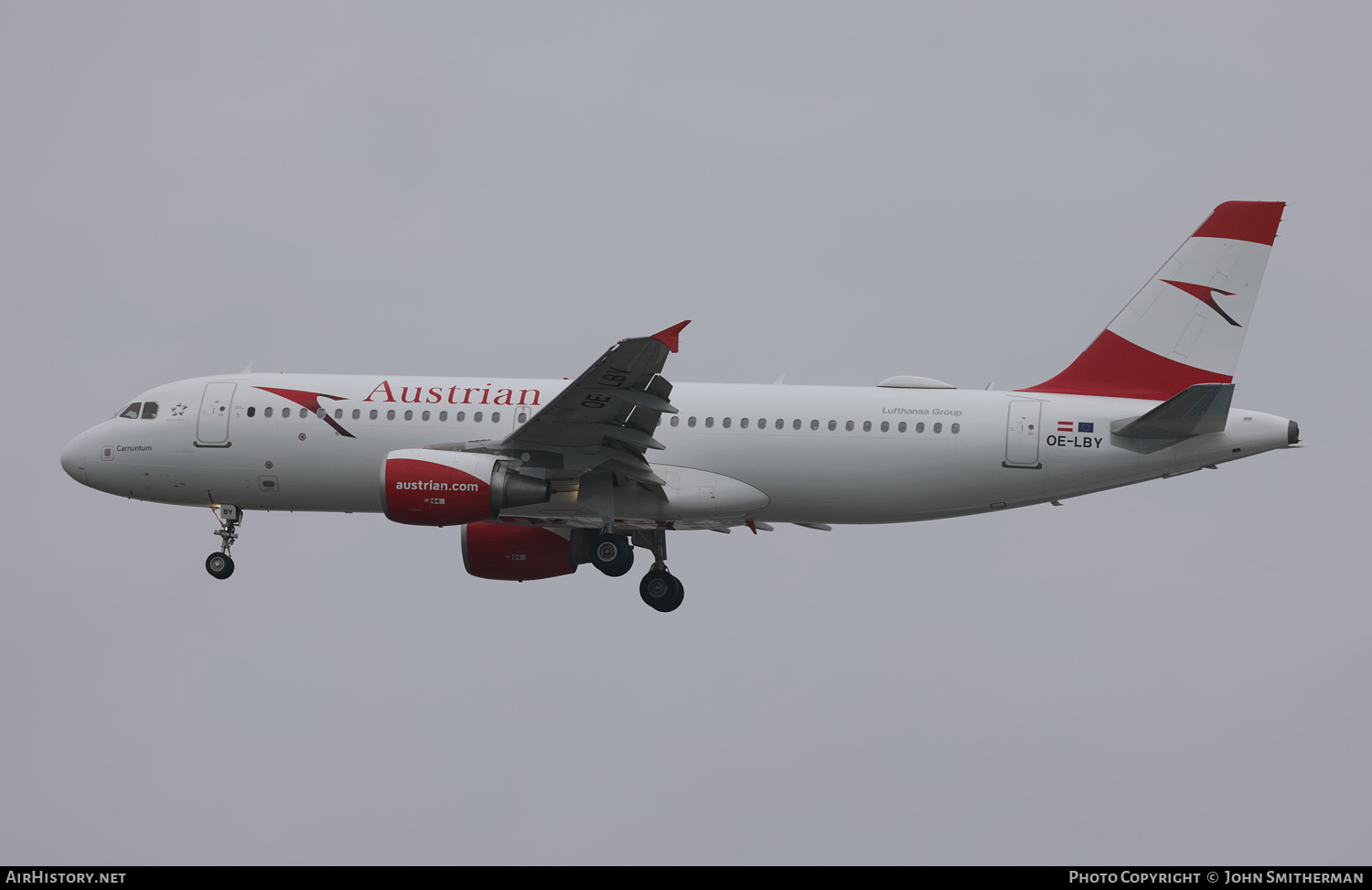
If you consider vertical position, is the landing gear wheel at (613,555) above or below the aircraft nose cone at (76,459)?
below

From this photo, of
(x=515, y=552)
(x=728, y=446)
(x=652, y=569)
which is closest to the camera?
(x=728, y=446)

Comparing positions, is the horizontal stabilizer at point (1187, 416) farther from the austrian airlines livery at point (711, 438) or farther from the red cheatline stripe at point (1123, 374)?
the red cheatline stripe at point (1123, 374)

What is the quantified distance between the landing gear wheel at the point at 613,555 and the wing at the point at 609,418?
2.82 m

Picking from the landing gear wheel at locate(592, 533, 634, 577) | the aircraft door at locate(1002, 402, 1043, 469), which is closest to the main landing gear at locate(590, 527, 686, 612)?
the landing gear wheel at locate(592, 533, 634, 577)

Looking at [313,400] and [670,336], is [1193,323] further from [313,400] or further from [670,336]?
[313,400]

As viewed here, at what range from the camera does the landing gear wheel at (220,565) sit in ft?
141

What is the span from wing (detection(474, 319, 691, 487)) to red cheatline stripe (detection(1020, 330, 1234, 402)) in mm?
9510

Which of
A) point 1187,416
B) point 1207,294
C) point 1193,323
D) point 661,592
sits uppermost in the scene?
point 1207,294

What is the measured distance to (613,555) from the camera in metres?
41.4

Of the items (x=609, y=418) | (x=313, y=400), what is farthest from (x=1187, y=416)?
(x=313, y=400)

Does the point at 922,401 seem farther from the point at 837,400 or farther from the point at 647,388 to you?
the point at 647,388

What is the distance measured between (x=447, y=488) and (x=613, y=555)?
5365 mm

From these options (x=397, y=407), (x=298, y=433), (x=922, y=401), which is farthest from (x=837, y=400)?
(x=298, y=433)

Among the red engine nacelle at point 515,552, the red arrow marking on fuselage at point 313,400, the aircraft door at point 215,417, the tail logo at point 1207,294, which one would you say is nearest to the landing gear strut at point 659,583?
the red engine nacelle at point 515,552
